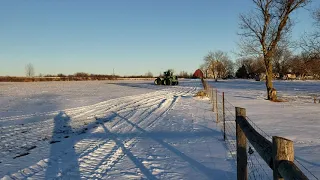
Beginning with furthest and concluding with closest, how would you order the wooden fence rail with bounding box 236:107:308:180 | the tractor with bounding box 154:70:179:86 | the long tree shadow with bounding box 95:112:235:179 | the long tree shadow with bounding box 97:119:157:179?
the tractor with bounding box 154:70:179:86 < the long tree shadow with bounding box 95:112:235:179 < the long tree shadow with bounding box 97:119:157:179 < the wooden fence rail with bounding box 236:107:308:180

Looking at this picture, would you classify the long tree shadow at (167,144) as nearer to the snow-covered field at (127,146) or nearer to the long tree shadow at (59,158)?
the snow-covered field at (127,146)

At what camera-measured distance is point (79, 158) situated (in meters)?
6.83

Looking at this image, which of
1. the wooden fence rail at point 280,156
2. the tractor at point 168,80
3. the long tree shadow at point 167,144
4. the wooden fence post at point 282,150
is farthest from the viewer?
the tractor at point 168,80

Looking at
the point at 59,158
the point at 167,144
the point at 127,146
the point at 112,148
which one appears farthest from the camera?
the point at 167,144

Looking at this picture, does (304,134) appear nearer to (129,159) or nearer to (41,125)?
(129,159)

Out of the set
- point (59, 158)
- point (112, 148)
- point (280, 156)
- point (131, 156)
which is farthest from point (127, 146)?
point (280, 156)

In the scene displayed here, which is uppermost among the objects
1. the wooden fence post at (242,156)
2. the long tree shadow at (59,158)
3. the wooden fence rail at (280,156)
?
the wooden fence rail at (280,156)

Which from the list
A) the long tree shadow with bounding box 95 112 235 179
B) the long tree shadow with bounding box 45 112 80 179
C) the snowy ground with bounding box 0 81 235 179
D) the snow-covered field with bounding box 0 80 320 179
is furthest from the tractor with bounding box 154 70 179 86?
the long tree shadow with bounding box 45 112 80 179

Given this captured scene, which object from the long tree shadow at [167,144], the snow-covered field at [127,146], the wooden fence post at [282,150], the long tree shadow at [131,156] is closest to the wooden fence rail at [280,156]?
the wooden fence post at [282,150]

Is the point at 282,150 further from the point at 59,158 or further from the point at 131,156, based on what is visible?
the point at 59,158

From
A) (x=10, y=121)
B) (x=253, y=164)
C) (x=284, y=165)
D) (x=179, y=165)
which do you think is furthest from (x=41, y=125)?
(x=284, y=165)

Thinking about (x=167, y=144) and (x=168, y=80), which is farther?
(x=168, y=80)

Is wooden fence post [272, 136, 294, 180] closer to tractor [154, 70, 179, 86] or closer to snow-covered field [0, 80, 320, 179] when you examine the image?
snow-covered field [0, 80, 320, 179]

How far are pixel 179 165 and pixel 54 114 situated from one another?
9.42 metres
